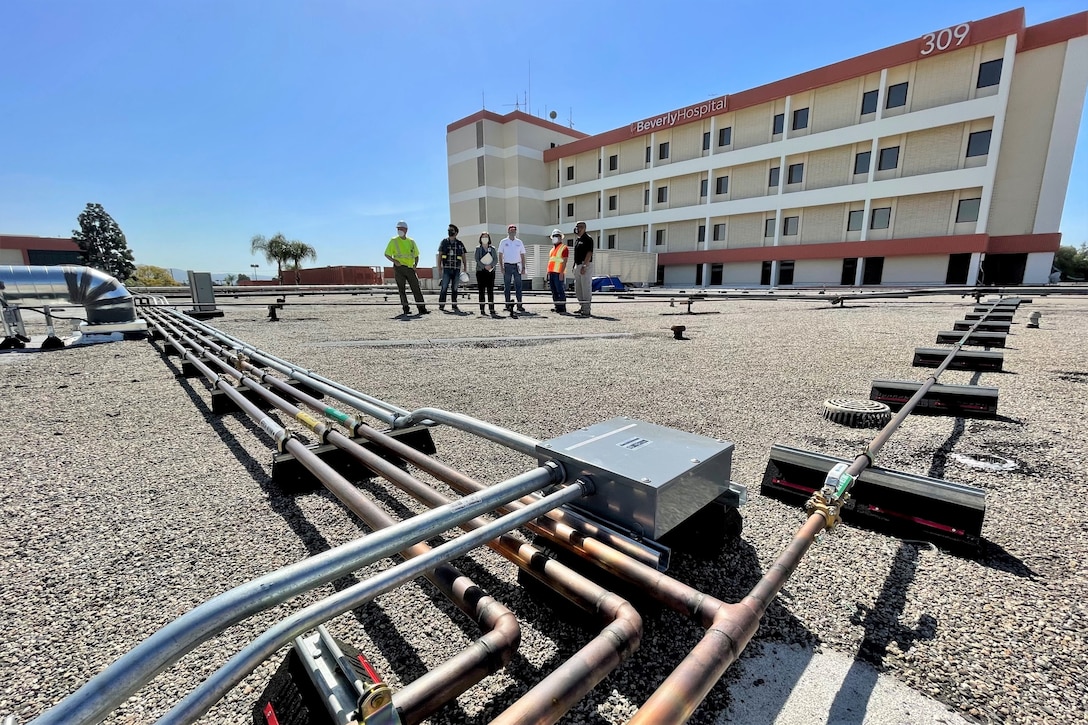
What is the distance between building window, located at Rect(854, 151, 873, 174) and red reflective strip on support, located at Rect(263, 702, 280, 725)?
3457 cm

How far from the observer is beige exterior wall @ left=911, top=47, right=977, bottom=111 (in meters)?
23.6

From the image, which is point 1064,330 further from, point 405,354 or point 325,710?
point 325,710

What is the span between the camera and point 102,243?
54.5m

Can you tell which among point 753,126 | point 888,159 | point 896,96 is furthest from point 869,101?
point 753,126

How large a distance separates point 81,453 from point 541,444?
8.45ft

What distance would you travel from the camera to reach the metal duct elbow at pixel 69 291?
552 centimetres

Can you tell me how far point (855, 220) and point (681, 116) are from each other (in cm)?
1350

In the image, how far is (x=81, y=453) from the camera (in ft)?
7.69

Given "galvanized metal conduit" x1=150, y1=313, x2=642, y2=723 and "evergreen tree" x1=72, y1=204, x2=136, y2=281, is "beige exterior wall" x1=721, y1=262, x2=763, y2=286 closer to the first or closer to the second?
"galvanized metal conduit" x1=150, y1=313, x2=642, y2=723

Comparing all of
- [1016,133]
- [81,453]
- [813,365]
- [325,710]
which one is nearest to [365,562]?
[325,710]

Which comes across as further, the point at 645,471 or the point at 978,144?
the point at 978,144

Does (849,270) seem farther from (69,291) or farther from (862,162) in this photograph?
(69,291)

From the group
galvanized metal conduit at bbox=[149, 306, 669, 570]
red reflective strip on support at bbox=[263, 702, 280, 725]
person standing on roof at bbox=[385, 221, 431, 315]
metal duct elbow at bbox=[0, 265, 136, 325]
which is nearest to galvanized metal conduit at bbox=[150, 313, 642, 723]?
galvanized metal conduit at bbox=[149, 306, 669, 570]

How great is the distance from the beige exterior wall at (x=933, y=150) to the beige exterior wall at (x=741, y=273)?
30.0ft
